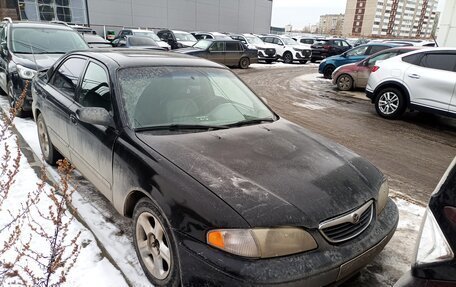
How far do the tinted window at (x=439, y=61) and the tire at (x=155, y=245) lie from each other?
7204 mm

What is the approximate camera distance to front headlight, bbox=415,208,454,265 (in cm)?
140

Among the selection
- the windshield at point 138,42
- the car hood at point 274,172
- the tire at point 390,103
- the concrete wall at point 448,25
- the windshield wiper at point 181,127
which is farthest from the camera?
A: the windshield at point 138,42

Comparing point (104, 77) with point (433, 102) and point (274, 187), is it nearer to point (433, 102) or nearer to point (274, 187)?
point (274, 187)

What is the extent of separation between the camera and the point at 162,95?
9.92ft

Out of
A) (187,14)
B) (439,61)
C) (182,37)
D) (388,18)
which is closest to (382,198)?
(439,61)

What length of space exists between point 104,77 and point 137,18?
34870mm

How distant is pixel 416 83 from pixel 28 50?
8474mm

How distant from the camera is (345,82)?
12.0 metres

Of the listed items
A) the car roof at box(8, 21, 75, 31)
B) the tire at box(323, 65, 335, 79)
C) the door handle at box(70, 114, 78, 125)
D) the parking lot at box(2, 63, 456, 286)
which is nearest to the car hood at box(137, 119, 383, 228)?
the parking lot at box(2, 63, 456, 286)

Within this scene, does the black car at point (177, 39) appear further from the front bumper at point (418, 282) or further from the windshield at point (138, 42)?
the front bumper at point (418, 282)

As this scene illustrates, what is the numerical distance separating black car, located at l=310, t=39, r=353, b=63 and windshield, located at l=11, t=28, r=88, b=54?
19.6m

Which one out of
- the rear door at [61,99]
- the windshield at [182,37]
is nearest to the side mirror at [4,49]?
the rear door at [61,99]

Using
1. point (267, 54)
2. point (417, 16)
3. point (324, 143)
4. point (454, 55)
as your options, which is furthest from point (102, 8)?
point (417, 16)

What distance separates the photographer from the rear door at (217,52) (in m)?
16.4
